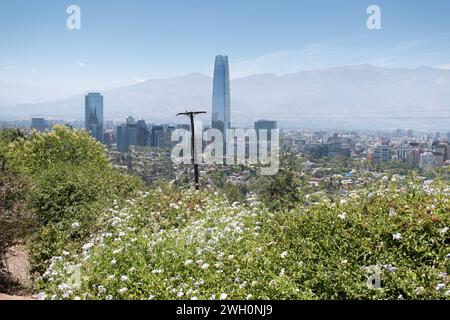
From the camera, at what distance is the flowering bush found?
402cm

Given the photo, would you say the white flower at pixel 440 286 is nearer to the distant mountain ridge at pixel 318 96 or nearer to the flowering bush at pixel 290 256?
the flowering bush at pixel 290 256

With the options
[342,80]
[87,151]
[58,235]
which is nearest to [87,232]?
[58,235]

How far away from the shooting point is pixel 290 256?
15.5 ft

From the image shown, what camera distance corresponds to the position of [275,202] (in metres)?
7.37

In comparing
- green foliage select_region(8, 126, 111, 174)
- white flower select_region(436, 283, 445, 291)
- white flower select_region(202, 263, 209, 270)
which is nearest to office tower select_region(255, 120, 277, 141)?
green foliage select_region(8, 126, 111, 174)

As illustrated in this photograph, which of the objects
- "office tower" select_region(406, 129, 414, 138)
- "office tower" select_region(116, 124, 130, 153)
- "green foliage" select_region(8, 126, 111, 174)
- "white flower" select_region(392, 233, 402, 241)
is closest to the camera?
"white flower" select_region(392, 233, 402, 241)

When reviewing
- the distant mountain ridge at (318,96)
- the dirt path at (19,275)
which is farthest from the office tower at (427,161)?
the dirt path at (19,275)

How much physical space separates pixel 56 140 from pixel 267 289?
553 inches

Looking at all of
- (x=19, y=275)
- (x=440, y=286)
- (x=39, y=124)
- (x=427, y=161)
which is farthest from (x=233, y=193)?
(x=39, y=124)

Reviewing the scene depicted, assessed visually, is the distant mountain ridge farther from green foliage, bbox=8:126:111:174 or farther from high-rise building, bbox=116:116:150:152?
green foliage, bbox=8:126:111:174

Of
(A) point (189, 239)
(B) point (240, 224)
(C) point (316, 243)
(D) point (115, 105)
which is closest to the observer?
(C) point (316, 243)

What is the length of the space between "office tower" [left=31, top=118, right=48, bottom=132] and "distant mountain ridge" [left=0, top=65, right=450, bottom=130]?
5.59 metres

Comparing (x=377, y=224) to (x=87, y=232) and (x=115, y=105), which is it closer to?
(x=87, y=232)

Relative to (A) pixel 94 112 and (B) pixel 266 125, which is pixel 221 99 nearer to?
(B) pixel 266 125
